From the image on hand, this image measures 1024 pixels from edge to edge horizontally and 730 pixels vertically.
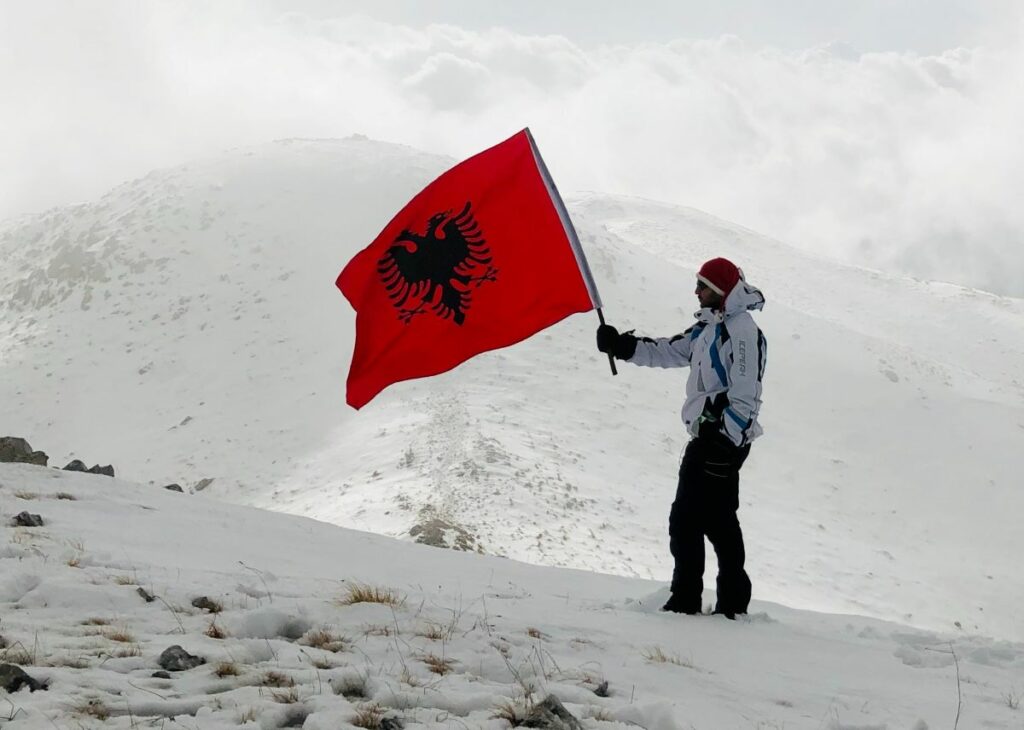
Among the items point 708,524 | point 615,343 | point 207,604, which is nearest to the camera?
point 207,604

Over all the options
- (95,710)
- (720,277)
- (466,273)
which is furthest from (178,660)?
(720,277)

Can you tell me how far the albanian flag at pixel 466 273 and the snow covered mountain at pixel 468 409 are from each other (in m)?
6.79

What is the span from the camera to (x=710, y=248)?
2296 inches

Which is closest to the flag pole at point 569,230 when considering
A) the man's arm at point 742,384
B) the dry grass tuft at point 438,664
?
the man's arm at point 742,384

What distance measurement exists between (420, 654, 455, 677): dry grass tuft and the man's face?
11.0ft

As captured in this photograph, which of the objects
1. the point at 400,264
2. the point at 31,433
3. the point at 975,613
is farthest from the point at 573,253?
the point at 31,433

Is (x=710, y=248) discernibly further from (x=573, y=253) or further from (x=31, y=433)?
(x=573, y=253)

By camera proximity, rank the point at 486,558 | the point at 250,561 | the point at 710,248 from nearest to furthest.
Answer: the point at 250,561
the point at 486,558
the point at 710,248

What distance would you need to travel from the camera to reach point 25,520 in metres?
7.04

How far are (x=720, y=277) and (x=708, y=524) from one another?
1.91 meters

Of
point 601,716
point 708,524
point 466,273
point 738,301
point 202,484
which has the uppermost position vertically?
point 466,273

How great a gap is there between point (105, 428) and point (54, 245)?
15.8 meters

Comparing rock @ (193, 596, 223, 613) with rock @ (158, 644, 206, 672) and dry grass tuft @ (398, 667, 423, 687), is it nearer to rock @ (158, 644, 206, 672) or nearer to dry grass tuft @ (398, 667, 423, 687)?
rock @ (158, 644, 206, 672)

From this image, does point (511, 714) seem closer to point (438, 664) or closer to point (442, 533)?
point (438, 664)
